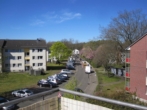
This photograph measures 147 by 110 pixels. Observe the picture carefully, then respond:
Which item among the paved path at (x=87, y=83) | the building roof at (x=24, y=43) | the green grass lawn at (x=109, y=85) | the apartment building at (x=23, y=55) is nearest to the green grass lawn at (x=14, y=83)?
the paved path at (x=87, y=83)

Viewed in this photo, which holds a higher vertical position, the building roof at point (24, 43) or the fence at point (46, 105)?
the building roof at point (24, 43)

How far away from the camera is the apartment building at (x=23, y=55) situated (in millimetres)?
39438

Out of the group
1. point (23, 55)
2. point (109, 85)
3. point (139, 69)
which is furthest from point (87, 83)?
point (23, 55)

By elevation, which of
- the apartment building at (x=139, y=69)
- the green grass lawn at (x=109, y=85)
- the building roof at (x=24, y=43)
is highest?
the building roof at (x=24, y=43)

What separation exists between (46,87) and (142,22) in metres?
23.8

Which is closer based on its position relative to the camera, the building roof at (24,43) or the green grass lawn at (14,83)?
the green grass lawn at (14,83)

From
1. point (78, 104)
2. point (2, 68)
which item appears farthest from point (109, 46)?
point (78, 104)

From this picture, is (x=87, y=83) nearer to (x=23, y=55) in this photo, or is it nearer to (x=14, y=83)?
(x=14, y=83)

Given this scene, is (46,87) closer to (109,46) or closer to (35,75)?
(35,75)

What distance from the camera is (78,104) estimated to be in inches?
126

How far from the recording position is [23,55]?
4066 centimetres

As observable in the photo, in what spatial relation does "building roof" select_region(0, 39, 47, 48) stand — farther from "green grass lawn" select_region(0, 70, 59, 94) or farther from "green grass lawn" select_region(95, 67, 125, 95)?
"green grass lawn" select_region(95, 67, 125, 95)

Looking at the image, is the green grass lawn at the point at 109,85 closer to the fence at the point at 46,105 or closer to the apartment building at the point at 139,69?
the apartment building at the point at 139,69

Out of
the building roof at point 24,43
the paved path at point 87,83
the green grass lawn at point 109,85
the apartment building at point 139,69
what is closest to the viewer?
the apartment building at point 139,69
